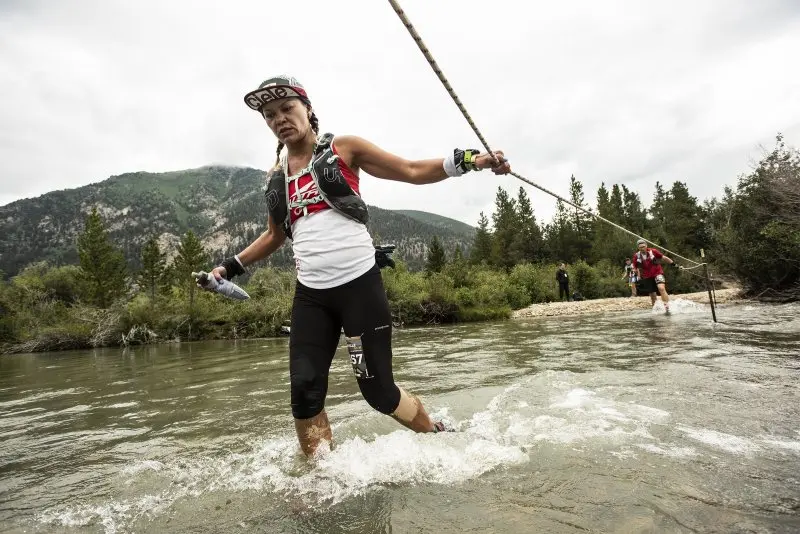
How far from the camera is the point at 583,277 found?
3017 centimetres

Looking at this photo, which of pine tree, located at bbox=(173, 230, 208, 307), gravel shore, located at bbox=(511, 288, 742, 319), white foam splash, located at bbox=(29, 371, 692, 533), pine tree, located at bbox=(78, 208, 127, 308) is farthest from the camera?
pine tree, located at bbox=(173, 230, 208, 307)

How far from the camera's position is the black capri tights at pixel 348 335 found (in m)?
2.61

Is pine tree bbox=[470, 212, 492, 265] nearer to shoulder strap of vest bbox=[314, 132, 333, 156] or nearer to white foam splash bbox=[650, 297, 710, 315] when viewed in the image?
white foam splash bbox=[650, 297, 710, 315]

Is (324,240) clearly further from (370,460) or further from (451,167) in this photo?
(370,460)

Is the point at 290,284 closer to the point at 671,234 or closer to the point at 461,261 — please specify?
→ the point at 461,261

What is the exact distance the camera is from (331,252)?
2623 millimetres

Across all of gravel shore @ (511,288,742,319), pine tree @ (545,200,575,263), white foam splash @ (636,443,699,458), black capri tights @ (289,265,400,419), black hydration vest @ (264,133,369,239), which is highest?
pine tree @ (545,200,575,263)

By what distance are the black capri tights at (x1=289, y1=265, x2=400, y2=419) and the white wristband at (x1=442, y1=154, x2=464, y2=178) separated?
2.43ft

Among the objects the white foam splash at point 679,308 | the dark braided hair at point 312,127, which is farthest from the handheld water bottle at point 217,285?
the white foam splash at point 679,308

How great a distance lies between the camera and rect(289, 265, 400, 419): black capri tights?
2605 millimetres

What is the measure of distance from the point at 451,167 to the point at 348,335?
3.84 feet

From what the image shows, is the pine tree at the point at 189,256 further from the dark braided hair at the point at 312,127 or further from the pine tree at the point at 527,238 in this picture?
the dark braided hair at the point at 312,127

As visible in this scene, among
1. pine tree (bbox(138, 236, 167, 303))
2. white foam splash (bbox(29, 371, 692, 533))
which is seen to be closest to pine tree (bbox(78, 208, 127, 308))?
pine tree (bbox(138, 236, 167, 303))

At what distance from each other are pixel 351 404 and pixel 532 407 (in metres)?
1.80
